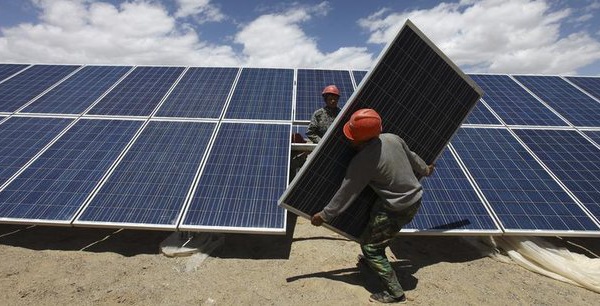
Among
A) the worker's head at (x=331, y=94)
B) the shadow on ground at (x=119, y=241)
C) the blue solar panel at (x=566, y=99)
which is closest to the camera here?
the shadow on ground at (x=119, y=241)

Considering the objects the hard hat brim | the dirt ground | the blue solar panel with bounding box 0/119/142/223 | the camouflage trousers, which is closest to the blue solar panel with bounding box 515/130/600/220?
the dirt ground

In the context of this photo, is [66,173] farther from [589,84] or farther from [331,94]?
[589,84]

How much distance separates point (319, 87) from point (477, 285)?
6.85 m

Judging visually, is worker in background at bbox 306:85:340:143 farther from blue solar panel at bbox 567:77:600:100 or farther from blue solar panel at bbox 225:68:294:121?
blue solar panel at bbox 567:77:600:100

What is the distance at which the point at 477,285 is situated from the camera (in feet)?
17.6

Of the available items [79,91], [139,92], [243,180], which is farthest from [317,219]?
[79,91]

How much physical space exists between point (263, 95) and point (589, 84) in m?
11.3

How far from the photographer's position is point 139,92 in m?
9.52

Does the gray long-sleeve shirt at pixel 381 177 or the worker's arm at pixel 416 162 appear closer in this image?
the gray long-sleeve shirt at pixel 381 177

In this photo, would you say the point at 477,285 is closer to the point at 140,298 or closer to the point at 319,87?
the point at 140,298

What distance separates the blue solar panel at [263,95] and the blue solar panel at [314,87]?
0.30 meters

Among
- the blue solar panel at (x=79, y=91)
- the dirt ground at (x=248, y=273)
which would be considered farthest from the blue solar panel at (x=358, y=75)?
the blue solar panel at (x=79, y=91)

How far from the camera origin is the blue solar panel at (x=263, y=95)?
8555 mm

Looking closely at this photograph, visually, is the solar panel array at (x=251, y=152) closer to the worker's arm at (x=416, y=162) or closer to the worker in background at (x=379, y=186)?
the worker in background at (x=379, y=186)
